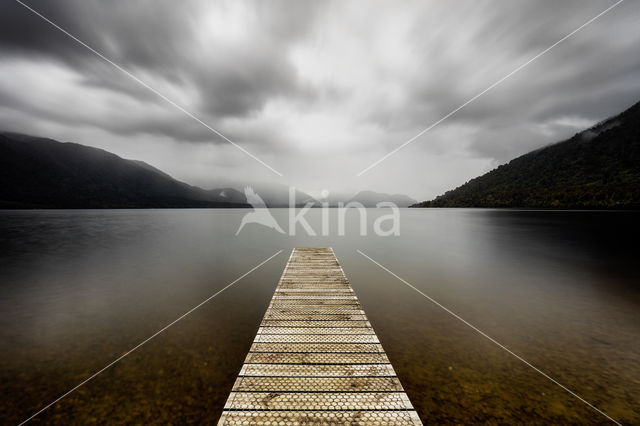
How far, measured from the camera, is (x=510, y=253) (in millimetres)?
21000

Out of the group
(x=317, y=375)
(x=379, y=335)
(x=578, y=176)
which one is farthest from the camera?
(x=578, y=176)

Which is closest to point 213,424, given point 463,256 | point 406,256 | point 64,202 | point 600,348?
point 600,348

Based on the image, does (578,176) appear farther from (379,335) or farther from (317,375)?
(317,375)

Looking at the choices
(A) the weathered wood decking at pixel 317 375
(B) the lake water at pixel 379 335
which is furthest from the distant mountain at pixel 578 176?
(A) the weathered wood decking at pixel 317 375

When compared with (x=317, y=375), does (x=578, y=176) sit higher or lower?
higher

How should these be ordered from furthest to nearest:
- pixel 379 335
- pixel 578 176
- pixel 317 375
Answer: pixel 578 176, pixel 379 335, pixel 317 375

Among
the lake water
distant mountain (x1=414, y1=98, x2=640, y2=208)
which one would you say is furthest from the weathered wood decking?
distant mountain (x1=414, y1=98, x2=640, y2=208)

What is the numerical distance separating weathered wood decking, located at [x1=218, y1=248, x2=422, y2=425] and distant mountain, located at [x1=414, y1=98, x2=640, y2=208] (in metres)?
131

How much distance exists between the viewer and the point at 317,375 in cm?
483

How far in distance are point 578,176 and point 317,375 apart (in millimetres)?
178029

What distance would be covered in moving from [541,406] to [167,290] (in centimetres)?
1326

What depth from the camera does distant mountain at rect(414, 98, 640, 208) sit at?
98.5 m

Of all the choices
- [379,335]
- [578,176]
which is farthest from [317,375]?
[578,176]

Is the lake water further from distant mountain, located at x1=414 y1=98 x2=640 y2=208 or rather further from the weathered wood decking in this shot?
distant mountain, located at x1=414 y1=98 x2=640 y2=208
